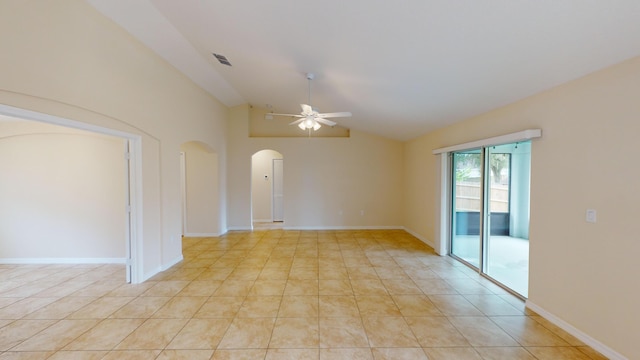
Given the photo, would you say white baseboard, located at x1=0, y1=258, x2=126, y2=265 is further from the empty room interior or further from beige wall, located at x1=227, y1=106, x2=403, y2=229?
beige wall, located at x1=227, y1=106, x2=403, y2=229

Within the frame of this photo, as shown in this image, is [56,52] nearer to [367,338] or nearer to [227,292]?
[227,292]

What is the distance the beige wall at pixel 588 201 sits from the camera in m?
2.06

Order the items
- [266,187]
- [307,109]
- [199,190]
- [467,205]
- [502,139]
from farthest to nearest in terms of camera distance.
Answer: [266,187] → [199,190] → [467,205] → [307,109] → [502,139]

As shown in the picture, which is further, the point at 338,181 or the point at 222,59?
the point at 338,181

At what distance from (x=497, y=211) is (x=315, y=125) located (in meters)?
3.07

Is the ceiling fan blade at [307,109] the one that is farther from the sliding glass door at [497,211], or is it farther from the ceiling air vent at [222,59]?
the sliding glass door at [497,211]

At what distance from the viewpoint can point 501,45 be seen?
7.46 ft

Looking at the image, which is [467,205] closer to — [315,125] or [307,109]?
[315,125]

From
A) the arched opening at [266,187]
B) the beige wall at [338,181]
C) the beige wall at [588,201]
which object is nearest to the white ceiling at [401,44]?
the beige wall at [588,201]

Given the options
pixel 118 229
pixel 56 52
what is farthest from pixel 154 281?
pixel 56 52

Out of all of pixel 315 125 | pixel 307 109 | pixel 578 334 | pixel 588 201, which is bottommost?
pixel 578 334

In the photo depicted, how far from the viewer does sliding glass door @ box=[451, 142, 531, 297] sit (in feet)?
11.0

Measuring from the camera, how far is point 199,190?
6656 millimetres

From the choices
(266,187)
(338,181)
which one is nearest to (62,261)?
(266,187)
